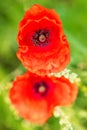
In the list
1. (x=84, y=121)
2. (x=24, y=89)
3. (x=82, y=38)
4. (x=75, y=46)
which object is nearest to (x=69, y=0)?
(x=82, y=38)

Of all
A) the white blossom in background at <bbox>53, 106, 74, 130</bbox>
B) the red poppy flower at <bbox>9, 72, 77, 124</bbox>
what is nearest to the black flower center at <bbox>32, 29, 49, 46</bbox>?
the red poppy flower at <bbox>9, 72, 77, 124</bbox>

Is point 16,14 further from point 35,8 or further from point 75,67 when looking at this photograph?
point 35,8

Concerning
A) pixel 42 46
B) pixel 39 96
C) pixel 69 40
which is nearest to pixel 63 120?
pixel 39 96

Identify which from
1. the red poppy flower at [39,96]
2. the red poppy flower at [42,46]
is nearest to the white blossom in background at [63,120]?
the red poppy flower at [39,96]

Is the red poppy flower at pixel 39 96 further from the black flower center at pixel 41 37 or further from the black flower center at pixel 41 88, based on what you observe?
the black flower center at pixel 41 37

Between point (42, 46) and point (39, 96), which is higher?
point (42, 46)

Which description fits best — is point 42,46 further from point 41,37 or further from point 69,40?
point 69,40
